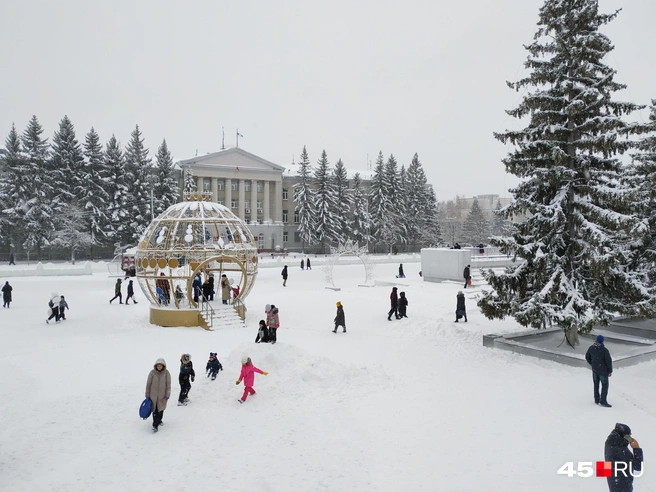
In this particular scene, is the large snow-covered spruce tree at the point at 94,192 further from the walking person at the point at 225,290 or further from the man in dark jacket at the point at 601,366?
the man in dark jacket at the point at 601,366

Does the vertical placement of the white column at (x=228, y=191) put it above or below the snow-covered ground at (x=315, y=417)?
above

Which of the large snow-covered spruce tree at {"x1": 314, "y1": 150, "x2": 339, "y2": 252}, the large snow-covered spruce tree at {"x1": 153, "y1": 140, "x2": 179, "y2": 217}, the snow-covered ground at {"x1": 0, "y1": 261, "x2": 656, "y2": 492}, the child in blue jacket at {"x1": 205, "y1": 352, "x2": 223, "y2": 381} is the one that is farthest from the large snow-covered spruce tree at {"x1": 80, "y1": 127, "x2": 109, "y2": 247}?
the child in blue jacket at {"x1": 205, "y1": 352, "x2": 223, "y2": 381}

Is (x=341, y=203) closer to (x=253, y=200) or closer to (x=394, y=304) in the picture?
(x=253, y=200)

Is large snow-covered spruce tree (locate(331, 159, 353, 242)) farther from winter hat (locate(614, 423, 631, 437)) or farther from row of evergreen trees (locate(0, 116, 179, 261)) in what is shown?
winter hat (locate(614, 423, 631, 437))

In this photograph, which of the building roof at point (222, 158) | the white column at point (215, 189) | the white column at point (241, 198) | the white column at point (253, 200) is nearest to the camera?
the building roof at point (222, 158)

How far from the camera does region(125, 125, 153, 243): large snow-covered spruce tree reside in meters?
48.1

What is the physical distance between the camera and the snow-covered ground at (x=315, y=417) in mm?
6113

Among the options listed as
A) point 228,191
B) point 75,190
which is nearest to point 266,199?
point 228,191

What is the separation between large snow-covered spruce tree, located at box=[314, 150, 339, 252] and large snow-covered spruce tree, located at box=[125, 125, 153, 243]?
2062cm

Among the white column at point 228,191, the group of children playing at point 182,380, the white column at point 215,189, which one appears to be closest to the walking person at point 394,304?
the group of children playing at point 182,380

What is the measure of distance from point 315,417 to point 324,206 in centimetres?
5161

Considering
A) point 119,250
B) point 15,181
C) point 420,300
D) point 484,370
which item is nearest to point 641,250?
point 484,370

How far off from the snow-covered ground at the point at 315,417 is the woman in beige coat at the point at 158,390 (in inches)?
11.5

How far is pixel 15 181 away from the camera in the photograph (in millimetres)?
43562
